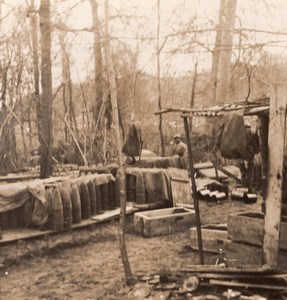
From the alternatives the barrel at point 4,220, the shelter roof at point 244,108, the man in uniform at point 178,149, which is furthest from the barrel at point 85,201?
the man in uniform at point 178,149

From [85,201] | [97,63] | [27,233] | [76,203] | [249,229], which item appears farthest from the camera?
[97,63]

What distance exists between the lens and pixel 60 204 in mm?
7906

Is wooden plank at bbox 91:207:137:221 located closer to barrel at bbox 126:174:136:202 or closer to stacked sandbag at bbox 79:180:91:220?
stacked sandbag at bbox 79:180:91:220

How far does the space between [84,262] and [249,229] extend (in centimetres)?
286

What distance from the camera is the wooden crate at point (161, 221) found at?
343 inches

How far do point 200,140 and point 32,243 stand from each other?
1145cm

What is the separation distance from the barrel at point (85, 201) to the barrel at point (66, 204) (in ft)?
1.75

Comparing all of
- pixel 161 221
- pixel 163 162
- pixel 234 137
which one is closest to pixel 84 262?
pixel 161 221

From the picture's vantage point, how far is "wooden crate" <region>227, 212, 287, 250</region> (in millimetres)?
5688

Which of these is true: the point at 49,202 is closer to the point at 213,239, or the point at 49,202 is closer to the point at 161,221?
the point at 161,221

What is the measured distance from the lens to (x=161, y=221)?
884 cm

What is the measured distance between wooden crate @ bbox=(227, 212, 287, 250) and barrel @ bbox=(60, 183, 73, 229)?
3.17 meters

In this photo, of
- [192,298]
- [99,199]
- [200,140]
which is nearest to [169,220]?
Answer: [99,199]

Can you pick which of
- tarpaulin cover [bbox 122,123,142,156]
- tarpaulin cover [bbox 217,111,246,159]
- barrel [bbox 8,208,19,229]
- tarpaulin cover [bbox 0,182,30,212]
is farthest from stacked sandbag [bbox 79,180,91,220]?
tarpaulin cover [bbox 217,111,246,159]
